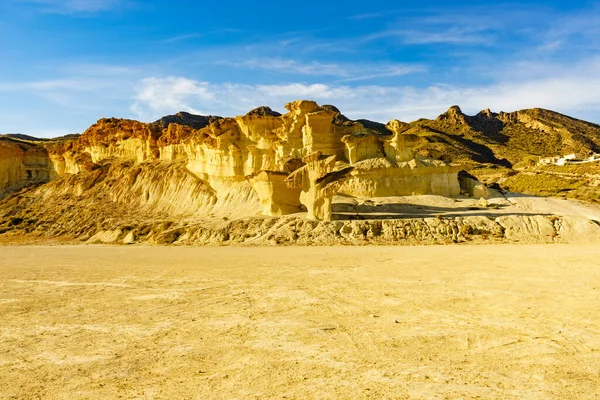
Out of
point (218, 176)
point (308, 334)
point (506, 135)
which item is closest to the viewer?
point (308, 334)

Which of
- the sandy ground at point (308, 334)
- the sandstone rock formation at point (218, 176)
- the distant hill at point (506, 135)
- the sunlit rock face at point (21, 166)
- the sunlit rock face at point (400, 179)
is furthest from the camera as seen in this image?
the distant hill at point (506, 135)

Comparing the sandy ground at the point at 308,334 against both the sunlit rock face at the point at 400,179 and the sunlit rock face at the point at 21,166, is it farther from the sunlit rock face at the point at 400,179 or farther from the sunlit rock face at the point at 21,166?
the sunlit rock face at the point at 21,166

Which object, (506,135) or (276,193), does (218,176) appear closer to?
(276,193)

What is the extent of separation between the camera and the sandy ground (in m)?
4.91

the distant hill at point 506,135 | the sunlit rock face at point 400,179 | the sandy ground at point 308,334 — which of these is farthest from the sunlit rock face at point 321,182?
the distant hill at point 506,135

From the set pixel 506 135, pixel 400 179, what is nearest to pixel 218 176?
pixel 400 179

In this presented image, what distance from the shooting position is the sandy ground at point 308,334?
4906mm

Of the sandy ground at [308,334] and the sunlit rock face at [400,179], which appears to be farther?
the sunlit rock face at [400,179]

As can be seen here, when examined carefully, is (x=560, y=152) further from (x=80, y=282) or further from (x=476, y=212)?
(x=80, y=282)

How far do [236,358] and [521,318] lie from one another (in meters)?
5.03

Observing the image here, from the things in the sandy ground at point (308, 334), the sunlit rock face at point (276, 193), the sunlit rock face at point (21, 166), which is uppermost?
the sunlit rock face at point (21, 166)

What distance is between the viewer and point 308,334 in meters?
6.86

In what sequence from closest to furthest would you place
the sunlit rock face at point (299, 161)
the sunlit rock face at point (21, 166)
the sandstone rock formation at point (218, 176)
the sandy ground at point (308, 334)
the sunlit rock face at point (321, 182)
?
the sandy ground at point (308, 334), the sunlit rock face at point (321, 182), the sunlit rock face at point (299, 161), the sandstone rock formation at point (218, 176), the sunlit rock face at point (21, 166)

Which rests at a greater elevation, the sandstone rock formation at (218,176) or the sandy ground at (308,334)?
the sandstone rock formation at (218,176)
